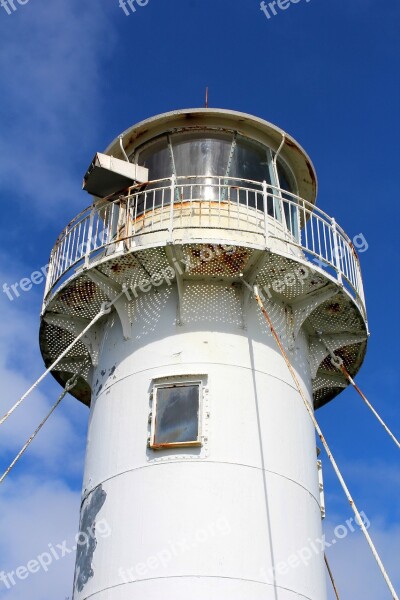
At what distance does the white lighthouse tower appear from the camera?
486 inches

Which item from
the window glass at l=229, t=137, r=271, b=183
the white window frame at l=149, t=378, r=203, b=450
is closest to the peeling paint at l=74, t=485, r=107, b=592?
the white window frame at l=149, t=378, r=203, b=450

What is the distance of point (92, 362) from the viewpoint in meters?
15.6

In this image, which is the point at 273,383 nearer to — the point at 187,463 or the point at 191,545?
the point at 187,463

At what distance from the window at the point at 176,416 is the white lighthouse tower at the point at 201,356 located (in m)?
0.02

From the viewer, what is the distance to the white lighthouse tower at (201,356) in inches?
486

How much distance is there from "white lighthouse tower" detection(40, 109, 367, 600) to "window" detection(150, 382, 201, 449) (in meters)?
0.02

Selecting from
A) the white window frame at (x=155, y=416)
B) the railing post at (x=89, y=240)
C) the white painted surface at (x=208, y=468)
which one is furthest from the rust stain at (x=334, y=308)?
the railing post at (x=89, y=240)

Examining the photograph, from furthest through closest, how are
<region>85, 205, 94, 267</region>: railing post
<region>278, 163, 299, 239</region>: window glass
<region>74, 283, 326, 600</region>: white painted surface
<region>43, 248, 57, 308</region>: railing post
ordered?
<region>278, 163, 299, 239</region>: window glass
<region>43, 248, 57, 308</region>: railing post
<region>85, 205, 94, 267</region>: railing post
<region>74, 283, 326, 600</region>: white painted surface

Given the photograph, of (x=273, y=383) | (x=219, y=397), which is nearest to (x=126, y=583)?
(x=219, y=397)

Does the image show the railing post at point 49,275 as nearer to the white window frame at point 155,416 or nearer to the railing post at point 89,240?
the railing post at point 89,240

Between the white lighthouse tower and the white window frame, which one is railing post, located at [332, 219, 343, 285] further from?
the white window frame

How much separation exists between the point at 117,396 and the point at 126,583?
3243mm

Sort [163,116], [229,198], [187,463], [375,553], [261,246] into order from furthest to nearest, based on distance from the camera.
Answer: [163,116] < [229,198] < [261,246] < [187,463] < [375,553]

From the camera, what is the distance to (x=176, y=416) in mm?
13273
